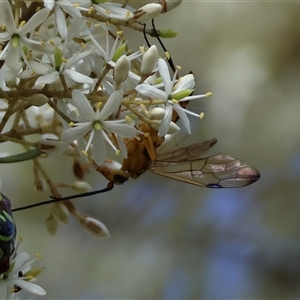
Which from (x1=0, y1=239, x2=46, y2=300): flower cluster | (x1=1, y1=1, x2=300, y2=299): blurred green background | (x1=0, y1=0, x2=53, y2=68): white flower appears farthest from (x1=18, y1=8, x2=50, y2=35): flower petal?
(x1=1, y1=1, x2=300, y2=299): blurred green background

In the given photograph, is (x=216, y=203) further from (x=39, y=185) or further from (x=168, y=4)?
(x=168, y=4)

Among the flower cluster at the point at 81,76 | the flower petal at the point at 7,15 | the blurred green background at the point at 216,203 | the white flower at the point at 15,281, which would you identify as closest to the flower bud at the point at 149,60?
the flower cluster at the point at 81,76

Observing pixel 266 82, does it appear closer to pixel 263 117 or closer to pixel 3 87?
pixel 263 117

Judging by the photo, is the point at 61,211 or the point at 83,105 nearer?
the point at 83,105

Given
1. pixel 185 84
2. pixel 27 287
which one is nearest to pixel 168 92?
pixel 185 84

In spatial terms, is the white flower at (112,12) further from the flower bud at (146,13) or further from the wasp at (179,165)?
the wasp at (179,165)

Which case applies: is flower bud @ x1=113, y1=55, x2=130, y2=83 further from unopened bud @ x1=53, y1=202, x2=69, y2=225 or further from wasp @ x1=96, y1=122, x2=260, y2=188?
unopened bud @ x1=53, y1=202, x2=69, y2=225
